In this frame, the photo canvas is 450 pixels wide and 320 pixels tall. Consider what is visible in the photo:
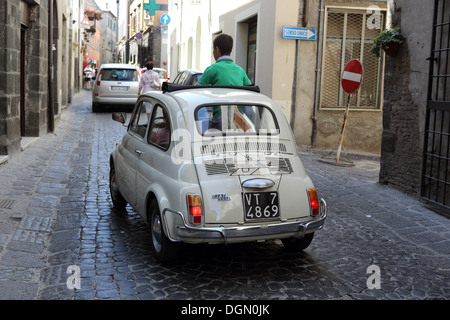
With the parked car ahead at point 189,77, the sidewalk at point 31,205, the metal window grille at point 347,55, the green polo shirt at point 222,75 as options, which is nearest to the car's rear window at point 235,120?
the green polo shirt at point 222,75

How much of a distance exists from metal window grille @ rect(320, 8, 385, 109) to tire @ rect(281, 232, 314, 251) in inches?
333

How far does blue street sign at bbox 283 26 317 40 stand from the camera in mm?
12719

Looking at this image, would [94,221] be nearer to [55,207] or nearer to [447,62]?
[55,207]

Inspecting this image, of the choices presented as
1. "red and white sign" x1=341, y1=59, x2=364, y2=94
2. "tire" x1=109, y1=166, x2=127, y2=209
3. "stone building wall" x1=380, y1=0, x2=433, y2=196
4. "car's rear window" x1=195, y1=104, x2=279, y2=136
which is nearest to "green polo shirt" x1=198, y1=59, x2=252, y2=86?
"car's rear window" x1=195, y1=104, x2=279, y2=136

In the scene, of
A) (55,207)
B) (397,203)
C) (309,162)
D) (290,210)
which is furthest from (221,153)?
(309,162)

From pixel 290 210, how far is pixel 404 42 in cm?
466

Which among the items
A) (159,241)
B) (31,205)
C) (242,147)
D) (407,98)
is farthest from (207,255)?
(407,98)

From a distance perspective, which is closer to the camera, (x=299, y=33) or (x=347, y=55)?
(x=299, y=33)

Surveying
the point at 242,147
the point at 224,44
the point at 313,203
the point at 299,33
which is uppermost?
the point at 299,33

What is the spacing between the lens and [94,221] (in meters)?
6.14

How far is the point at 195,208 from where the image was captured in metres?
4.37

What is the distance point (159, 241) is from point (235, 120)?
1.25 m

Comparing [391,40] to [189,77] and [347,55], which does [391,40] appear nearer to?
[347,55]

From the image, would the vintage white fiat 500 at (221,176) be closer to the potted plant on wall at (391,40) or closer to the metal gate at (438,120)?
the metal gate at (438,120)
